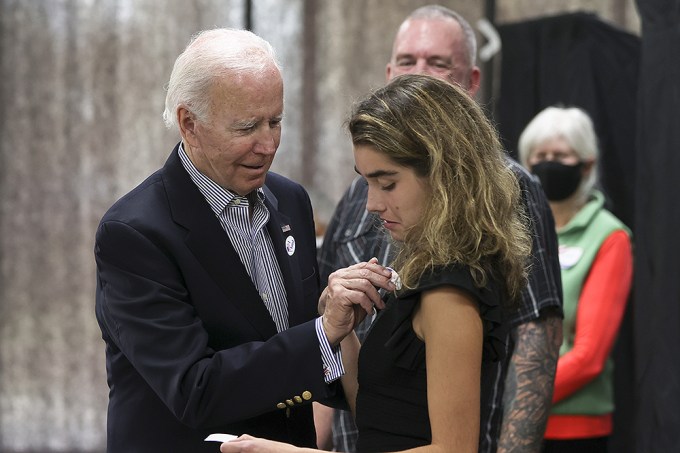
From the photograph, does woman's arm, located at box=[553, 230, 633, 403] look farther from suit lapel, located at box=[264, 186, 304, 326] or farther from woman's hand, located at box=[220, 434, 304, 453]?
woman's hand, located at box=[220, 434, 304, 453]

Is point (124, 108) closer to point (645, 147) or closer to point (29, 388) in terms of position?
point (29, 388)

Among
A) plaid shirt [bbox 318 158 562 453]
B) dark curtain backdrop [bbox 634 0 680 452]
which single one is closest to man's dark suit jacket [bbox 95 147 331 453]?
plaid shirt [bbox 318 158 562 453]

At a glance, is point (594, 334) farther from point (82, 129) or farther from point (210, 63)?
point (82, 129)

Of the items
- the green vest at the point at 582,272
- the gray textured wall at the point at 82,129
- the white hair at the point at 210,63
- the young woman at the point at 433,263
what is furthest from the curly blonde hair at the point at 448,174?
the gray textured wall at the point at 82,129

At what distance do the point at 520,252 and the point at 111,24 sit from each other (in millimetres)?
3644

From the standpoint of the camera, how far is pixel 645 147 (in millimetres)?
2904

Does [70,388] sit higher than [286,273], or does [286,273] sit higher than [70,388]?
[286,273]

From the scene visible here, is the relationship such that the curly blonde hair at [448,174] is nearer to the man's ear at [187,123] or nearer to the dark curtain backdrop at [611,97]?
the man's ear at [187,123]

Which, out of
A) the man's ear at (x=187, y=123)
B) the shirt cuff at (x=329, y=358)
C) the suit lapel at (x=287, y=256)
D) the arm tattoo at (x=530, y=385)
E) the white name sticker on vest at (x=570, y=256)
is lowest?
the arm tattoo at (x=530, y=385)

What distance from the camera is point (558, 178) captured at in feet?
12.6

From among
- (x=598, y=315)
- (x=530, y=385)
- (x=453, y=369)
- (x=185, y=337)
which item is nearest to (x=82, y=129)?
(x=598, y=315)

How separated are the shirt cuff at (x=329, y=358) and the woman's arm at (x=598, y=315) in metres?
1.67

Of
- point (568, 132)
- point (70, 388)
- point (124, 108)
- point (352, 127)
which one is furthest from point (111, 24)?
point (352, 127)

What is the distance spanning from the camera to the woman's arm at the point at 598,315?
3.51m
